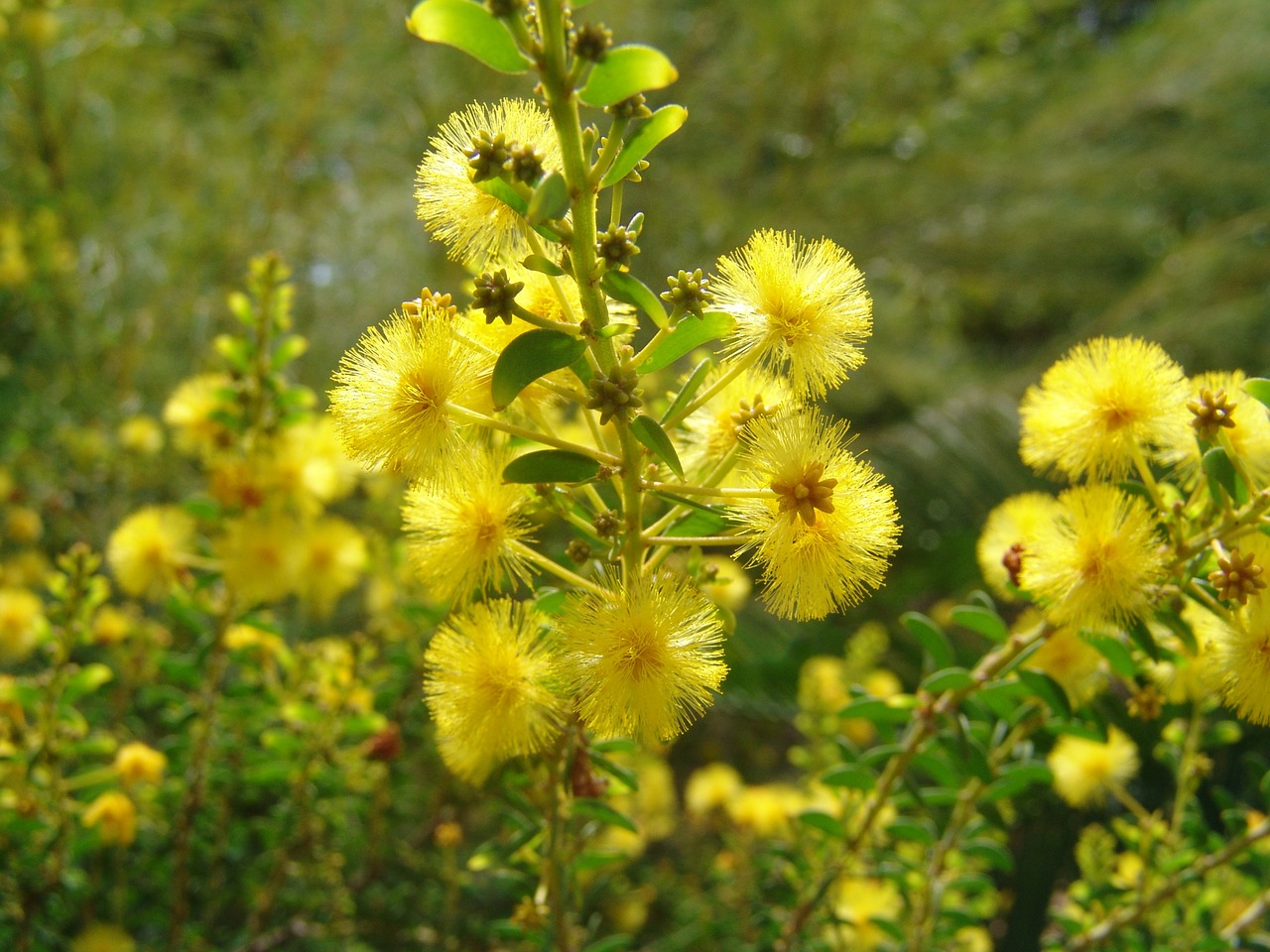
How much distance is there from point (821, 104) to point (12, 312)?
2.34 m

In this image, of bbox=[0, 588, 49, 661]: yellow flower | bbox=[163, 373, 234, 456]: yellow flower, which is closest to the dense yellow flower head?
bbox=[163, 373, 234, 456]: yellow flower

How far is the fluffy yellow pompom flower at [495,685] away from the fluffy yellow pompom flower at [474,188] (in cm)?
26

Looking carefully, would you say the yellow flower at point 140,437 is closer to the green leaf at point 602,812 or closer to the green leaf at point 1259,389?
the green leaf at point 602,812

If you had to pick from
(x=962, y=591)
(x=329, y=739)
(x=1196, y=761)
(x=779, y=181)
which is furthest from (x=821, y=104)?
(x=329, y=739)

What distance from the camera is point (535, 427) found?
672mm

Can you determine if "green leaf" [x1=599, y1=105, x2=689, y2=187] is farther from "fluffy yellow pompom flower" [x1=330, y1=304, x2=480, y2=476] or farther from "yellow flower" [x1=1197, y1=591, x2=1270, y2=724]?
"yellow flower" [x1=1197, y1=591, x2=1270, y2=724]

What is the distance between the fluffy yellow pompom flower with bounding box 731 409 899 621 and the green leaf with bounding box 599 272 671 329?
0.10m

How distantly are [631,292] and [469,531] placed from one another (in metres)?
0.22

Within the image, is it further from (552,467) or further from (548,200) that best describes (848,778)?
(548,200)

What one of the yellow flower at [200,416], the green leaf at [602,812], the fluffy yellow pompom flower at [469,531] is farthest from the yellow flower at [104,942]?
the fluffy yellow pompom flower at [469,531]

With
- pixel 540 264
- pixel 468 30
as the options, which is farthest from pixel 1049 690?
pixel 468 30

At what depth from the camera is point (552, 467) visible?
1.90 feet

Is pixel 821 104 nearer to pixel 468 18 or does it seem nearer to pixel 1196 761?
pixel 1196 761

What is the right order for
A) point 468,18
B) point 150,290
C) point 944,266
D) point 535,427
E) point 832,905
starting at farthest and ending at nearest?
1. point 944,266
2. point 150,290
3. point 832,905
4. point 535,427
5. point 468,18
